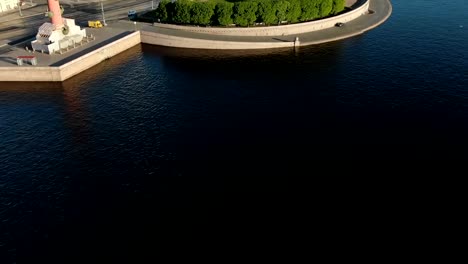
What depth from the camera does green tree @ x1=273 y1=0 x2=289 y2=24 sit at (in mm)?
105000

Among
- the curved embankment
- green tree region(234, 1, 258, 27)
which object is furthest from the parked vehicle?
green tree region(234, 1, 258, 27)

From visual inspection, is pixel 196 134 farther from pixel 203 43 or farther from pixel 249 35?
pixel 249 35

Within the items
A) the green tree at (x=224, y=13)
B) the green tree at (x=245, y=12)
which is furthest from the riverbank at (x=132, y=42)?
the green tree at (x=245, y=12)

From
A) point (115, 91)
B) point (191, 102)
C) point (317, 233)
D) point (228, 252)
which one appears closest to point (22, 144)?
point (115, 91)

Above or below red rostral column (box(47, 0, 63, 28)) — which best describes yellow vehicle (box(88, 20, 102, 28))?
below

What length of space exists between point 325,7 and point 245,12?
76.6ft

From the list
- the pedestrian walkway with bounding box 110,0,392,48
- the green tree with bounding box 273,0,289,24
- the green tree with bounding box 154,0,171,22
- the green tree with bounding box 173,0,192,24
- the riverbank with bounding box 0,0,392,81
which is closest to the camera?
the riverbank with bounding box 0,0,392,81

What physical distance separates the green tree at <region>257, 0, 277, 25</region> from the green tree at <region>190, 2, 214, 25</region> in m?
12.3

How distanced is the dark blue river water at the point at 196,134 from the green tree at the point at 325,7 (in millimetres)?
14871

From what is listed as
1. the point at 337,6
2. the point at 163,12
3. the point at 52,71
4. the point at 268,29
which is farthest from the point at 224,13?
the point at 52,71

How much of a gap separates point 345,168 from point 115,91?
49.0 meters

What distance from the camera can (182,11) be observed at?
107 metres

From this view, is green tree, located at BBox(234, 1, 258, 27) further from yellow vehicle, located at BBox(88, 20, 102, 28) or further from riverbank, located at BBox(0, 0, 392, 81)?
yellow vehicle, located at BBox(88, 20, 102, 28)

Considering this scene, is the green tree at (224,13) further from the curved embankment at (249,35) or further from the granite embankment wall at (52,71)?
the granite embankment wall at (52,71)
